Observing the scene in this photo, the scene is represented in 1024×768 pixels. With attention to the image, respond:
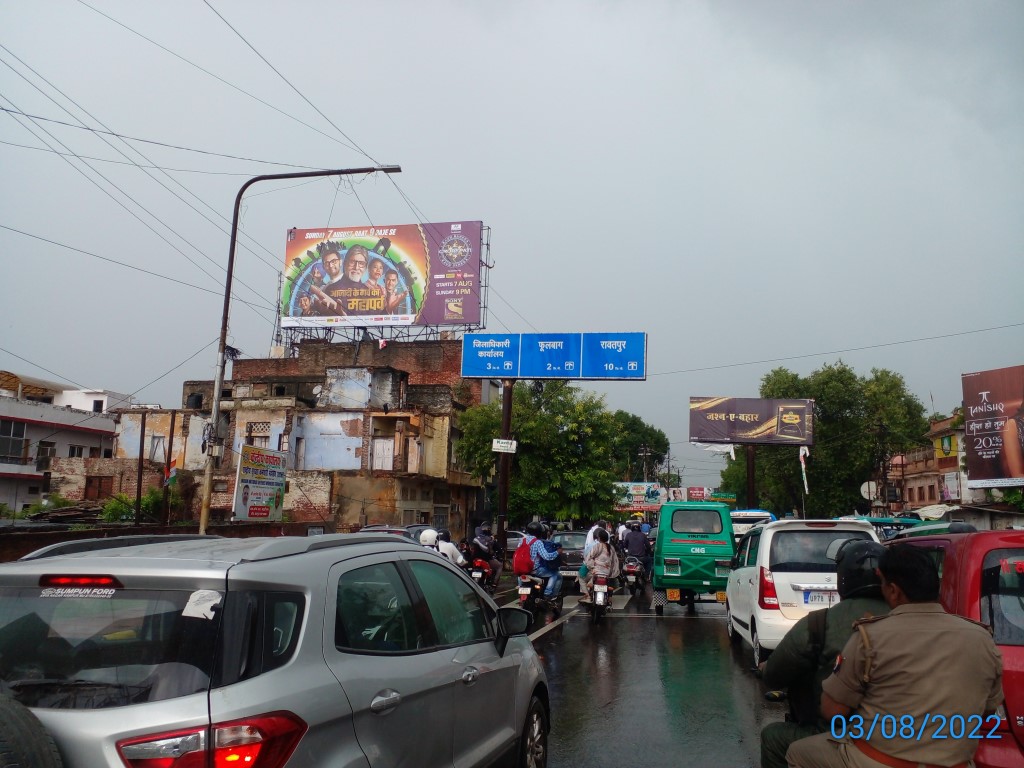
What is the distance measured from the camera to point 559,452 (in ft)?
112

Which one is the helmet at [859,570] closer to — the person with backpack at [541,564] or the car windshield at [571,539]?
the person with backpack at [541,564]

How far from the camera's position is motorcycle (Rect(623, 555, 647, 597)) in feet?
63.0

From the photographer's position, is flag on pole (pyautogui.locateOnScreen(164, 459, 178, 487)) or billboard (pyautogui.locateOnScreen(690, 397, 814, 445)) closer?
flag on pole (pyautogui.locateOnScreen(164, 459, 178, 487))

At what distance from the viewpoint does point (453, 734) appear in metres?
3.84

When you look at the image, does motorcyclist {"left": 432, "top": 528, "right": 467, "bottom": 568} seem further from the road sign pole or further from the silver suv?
the road sign pole

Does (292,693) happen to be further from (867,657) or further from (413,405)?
(413,405)

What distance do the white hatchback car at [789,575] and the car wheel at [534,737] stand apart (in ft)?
14.3

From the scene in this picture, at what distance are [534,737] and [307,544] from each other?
2482 millimetres

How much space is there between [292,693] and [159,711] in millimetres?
414

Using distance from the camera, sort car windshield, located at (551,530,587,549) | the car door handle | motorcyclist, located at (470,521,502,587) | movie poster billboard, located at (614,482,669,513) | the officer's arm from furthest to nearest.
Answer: movie poster billboard, located at (614,482,669,513), car windshield, located at (551,530,587,549), motorcyclist, located at (470,521,502,587), the car door handle, the officer's arm

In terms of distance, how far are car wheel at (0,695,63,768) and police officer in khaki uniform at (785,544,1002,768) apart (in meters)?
2.64

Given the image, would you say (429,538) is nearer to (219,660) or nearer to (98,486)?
(219,660)

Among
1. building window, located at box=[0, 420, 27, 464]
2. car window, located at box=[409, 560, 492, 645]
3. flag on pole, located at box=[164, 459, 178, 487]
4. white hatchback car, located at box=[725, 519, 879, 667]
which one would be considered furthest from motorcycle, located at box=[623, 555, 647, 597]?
building window, located at box=[0, 420, 27, 464]
